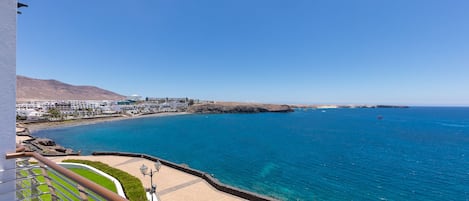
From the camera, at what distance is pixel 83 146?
30.0 meters

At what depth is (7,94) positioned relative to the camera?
3004 mm

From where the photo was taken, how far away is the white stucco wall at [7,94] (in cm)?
292

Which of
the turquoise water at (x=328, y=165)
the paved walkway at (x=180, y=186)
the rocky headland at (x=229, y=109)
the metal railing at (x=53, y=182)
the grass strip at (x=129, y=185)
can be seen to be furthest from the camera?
the rocky headland at (x=229, y=109)

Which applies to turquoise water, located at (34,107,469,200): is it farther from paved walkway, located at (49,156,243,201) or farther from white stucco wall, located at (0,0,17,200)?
white stucco wall, located at (0,0,17,200)

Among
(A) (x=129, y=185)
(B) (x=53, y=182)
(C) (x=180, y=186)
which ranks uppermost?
(B) (x=53, y=182)

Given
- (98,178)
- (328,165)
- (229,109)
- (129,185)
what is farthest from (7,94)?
(229,109)

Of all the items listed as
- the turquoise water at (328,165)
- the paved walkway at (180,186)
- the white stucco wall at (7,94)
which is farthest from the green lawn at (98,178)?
the white stucco wall at (7,94)

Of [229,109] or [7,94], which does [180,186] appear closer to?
[7,94]

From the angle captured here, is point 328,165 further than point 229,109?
No

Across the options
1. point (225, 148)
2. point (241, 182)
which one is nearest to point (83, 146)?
point (225, 148)

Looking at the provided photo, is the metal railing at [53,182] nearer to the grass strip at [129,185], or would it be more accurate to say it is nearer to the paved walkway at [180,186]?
the grass strip at [129,185]

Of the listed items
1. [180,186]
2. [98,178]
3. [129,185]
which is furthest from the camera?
[180,186]

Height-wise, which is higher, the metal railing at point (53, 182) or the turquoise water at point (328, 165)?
the metal railing at point (53, 182)

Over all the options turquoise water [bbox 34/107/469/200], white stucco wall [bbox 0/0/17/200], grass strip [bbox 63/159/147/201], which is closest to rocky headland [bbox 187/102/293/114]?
turquoise water [bbox 34/107/469/200]
